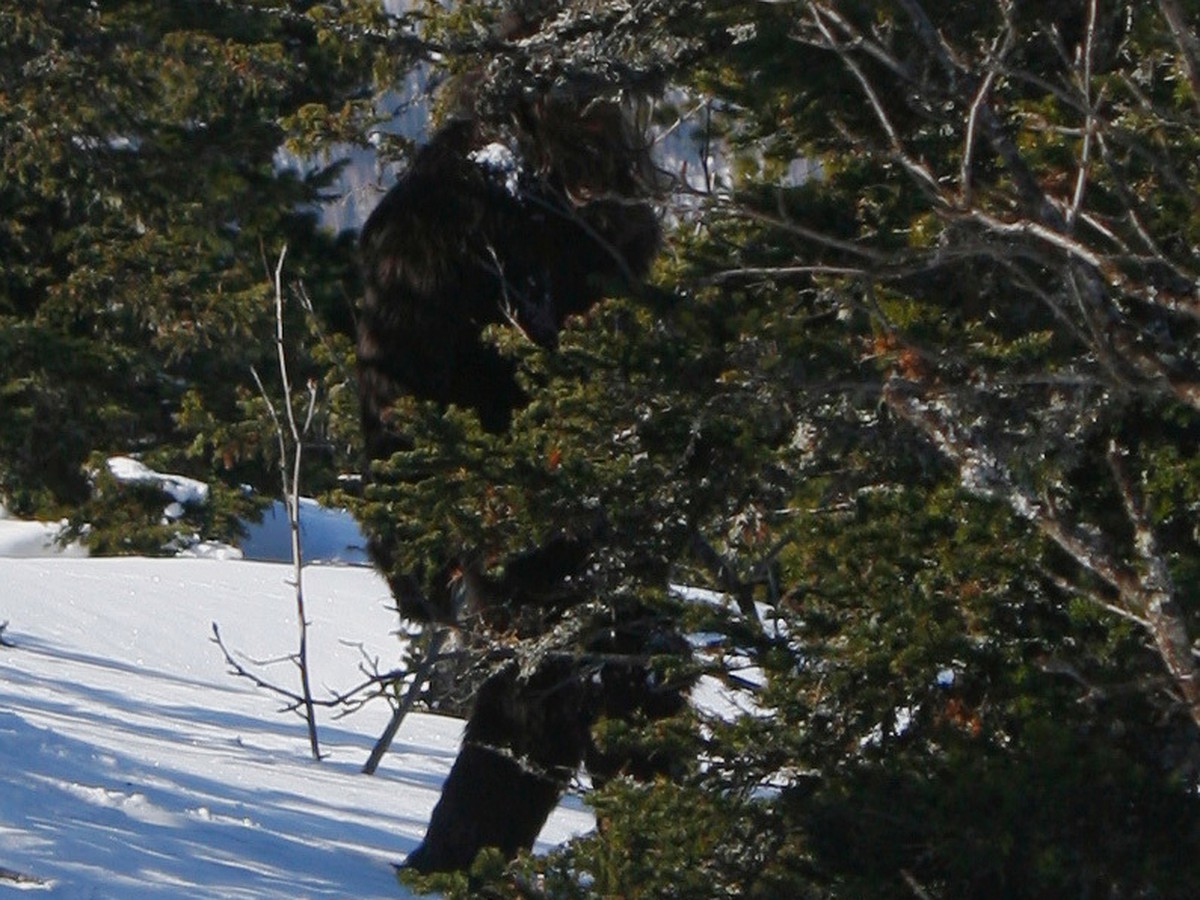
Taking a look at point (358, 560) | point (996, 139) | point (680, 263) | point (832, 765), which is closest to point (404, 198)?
point (680, 263)

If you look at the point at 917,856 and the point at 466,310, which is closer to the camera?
the point at 917,856

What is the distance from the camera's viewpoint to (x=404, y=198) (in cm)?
566

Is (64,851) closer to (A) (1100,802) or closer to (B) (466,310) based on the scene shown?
(B) (466,310)

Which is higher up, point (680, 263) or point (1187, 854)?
point (680, 263)

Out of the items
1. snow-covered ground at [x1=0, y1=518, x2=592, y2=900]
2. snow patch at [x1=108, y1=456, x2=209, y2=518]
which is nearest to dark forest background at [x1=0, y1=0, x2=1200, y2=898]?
snow-covered ground at [x1=0, y1=518, x2=592, y2=900]

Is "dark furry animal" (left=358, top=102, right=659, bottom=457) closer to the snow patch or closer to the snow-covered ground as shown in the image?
the snow-covered ground

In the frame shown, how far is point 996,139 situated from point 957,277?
4.27ft

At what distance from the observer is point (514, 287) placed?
552cm

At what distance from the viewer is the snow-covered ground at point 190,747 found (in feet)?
19.1

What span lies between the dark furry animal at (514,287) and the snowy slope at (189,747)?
1044 mm

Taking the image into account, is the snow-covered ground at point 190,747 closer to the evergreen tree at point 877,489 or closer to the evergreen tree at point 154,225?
the evergreen tree at point 154,225

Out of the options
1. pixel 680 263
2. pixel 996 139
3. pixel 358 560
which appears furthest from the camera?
pixel 358 560

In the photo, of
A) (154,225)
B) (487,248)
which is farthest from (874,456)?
(154,225)

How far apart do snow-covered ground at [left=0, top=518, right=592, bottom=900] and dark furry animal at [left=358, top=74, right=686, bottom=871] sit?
983 mm
